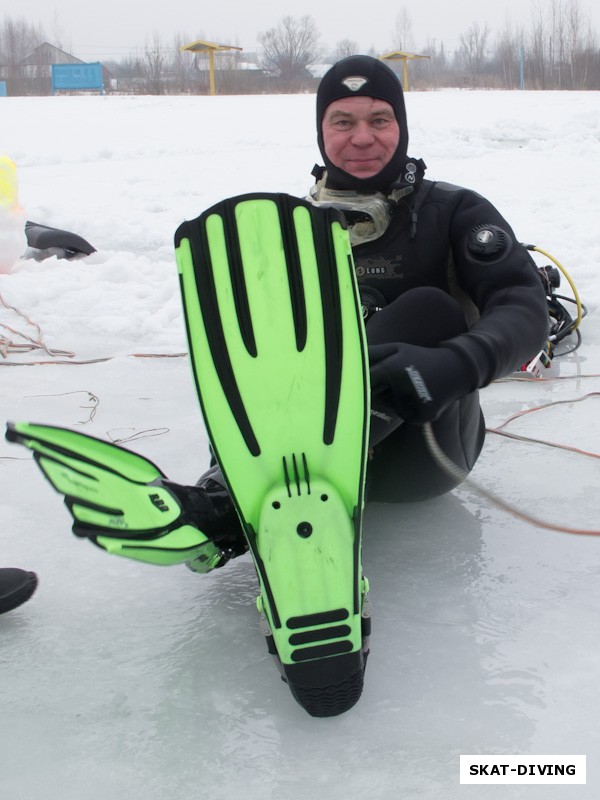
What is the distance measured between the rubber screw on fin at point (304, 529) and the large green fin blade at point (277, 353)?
37 millimetres

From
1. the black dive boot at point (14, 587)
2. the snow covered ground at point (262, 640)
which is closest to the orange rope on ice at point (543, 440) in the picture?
the snow covered ground at point (262, 640)

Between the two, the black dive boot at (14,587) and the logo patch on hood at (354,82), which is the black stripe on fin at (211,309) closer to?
the black dive boot at (14,587)

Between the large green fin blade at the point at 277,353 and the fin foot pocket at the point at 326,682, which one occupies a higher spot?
the large green fin blade at the point at 277,353

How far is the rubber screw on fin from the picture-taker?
46.1 inches

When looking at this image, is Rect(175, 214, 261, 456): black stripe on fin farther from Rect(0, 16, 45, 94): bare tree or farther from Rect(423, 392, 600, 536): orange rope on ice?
Rect(0, 16, 45, 94): bare tree

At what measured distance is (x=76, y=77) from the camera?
68.0 ft

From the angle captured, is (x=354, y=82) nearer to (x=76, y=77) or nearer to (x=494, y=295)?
(x=494, y=295)

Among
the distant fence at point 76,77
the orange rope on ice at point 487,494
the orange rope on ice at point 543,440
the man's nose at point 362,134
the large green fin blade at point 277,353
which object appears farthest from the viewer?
the distant fence at point 76,77

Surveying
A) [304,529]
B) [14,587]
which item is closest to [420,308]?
[304,529]

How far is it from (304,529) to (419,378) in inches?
10.8

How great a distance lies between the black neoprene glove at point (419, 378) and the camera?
1261 mm

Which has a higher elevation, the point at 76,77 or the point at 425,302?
the point at 76,77

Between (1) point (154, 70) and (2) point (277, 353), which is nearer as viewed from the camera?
(2) point (277, 353)

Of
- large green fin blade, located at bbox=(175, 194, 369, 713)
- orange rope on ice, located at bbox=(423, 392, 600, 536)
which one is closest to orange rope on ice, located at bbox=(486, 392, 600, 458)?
orange rope on ice, located at bbox=(423, 392, 600, 536)
